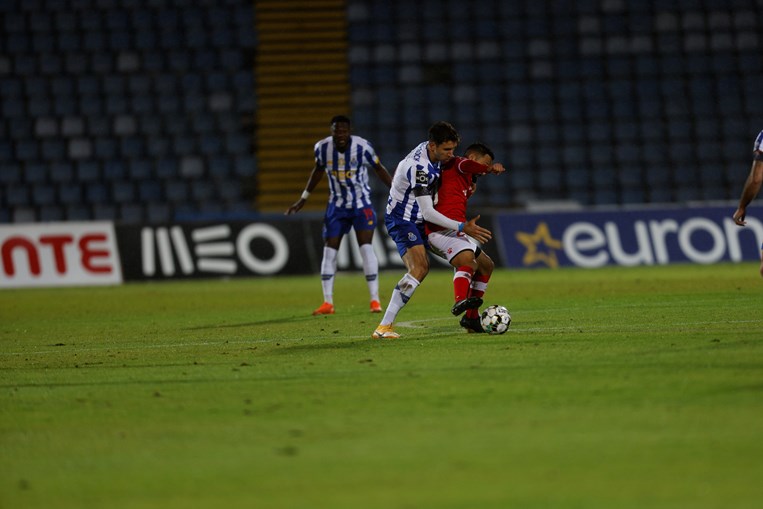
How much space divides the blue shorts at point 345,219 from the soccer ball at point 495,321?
4.59m

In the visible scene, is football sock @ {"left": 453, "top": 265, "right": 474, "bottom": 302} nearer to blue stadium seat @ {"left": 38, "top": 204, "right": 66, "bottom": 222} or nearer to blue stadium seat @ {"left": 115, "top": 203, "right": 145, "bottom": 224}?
blue stadium seat @ {"left": 115, "top": 203, "right": 145, "bottom": 224}

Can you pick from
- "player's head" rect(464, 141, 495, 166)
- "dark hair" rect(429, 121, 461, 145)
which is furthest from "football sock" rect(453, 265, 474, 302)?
"dark hair" rect(429, 121, 461, 145)

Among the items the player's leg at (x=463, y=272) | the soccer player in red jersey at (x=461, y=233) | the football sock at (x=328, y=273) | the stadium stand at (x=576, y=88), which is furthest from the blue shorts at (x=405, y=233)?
the stadium stand at (x=576, y=88)

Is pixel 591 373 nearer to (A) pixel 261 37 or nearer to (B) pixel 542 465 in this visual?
(B) pixel 542 465

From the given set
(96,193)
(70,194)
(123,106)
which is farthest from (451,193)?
(123,106)

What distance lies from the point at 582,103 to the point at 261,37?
25.1 ft

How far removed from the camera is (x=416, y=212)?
11.3 m

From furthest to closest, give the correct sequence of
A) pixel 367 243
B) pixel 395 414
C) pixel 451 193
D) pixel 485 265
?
pixel 367 243 < pixel 485 265 < pixel 451 193 < pixel 395 414

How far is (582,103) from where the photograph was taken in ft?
94.7

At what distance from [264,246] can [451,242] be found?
12310 mm

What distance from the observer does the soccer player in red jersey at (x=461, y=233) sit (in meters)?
11.2

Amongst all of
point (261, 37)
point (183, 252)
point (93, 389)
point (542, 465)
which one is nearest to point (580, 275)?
point (183, 252)

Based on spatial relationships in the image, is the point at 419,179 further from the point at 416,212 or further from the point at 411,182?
the point at 416,212

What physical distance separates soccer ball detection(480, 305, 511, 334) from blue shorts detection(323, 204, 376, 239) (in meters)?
4.59
